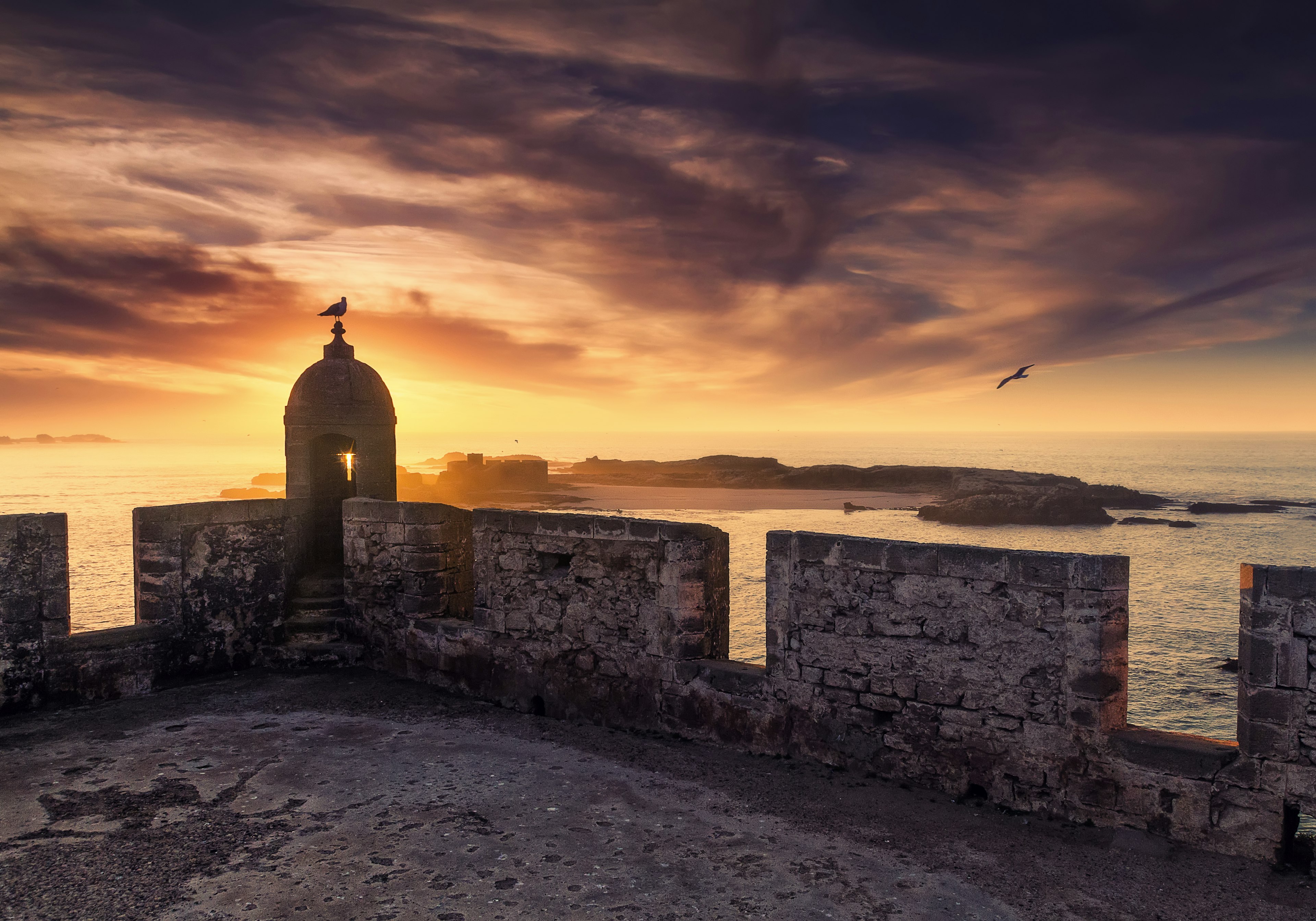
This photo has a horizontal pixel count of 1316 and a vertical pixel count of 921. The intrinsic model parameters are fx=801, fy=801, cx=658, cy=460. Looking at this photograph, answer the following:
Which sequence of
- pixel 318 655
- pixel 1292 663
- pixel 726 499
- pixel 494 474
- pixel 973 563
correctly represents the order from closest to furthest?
pixel 1292 663, pixel 973 563, pixel 318 655, pixel 494 474, pixel 726 499

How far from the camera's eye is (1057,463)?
6166 inches

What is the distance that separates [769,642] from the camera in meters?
6.57

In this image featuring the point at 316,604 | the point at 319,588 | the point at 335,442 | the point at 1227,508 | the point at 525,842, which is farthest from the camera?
the point at 1227,508

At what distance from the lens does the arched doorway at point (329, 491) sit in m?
11.0

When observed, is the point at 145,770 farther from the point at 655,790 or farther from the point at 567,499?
the point at 567,499

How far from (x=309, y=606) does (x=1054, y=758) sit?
323 inches

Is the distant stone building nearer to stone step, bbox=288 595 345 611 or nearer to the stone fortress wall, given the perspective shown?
stone step, bbox=288 595 345 611

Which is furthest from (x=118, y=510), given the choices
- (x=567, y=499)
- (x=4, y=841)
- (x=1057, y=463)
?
A: (x=1057, y=463)

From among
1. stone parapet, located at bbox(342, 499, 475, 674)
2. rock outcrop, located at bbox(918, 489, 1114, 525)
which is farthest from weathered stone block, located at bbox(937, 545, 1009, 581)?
rock outcrop, located at bbox(918, 489, 1114, 525)

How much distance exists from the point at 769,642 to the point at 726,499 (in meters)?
73.3

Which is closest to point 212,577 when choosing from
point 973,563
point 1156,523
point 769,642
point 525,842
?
point 525,842

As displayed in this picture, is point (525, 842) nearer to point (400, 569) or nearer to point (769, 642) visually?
point (769, 642)

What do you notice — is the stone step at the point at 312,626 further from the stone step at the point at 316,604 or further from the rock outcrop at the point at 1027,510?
the rock outcrop at the point at 1027,510

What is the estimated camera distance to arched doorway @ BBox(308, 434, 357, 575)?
11.0 m
